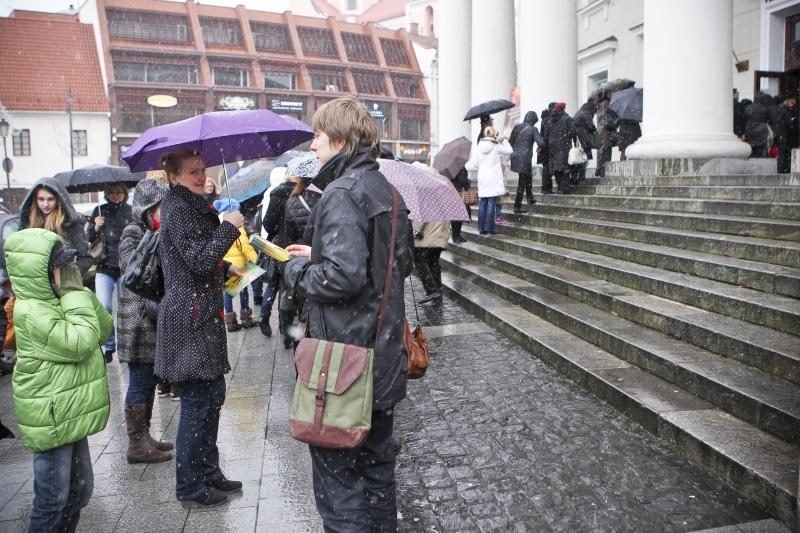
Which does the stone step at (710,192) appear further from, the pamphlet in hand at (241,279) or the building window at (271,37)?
the building window at (271,37)

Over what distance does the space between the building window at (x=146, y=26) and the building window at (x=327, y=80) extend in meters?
8.95

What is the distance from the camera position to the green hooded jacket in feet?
10.4

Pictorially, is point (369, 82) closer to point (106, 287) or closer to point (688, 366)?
point (106, 287)

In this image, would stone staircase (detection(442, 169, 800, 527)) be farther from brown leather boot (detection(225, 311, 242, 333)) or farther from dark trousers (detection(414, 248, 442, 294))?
brown leather boot (detection(225, 311, 242, 333))

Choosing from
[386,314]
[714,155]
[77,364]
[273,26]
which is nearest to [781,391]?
[386,314]

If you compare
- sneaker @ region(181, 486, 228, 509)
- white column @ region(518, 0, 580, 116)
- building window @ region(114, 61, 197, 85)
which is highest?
building window @ region(114, 61, 197, 85)

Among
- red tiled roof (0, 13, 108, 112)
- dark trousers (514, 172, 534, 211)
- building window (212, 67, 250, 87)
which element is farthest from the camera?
building window (212, 67, 250, 87)

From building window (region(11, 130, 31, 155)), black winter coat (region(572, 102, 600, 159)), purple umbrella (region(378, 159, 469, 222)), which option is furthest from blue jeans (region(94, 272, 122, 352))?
building window (region(11, 130, 31, 155))

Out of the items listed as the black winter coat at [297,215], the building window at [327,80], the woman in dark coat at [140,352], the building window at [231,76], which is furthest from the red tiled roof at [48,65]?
the woman in dark coat at [140,352]

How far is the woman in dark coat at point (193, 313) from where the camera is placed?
141 inches

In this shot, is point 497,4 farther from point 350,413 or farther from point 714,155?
point 350,413

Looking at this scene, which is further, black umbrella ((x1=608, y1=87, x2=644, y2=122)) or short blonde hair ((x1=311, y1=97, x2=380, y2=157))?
black umbrella ((x1=608, y1=87, x2=644, y2=122))

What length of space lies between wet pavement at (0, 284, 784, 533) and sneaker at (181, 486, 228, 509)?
0.05 meters

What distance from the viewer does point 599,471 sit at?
13.1ft
